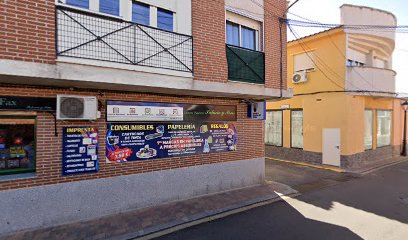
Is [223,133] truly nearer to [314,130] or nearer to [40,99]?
[40,99]

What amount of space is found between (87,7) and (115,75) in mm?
1670

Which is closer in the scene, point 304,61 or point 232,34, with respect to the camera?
point 232,34

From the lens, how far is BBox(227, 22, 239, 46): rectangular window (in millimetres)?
7368

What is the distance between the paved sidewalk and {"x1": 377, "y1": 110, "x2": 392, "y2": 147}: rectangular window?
402 inches

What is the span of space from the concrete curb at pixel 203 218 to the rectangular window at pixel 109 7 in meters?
4.94

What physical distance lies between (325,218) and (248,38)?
19.1 ft

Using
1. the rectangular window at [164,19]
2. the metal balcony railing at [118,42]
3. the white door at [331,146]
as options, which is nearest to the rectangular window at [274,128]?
the white door at [331,146]

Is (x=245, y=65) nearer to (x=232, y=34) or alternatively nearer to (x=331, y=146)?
(x=232, y=34)

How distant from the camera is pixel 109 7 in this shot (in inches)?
210

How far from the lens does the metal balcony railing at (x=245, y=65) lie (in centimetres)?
698

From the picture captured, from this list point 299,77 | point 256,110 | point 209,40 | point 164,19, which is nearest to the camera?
point 164,19

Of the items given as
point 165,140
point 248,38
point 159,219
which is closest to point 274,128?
point 248,38

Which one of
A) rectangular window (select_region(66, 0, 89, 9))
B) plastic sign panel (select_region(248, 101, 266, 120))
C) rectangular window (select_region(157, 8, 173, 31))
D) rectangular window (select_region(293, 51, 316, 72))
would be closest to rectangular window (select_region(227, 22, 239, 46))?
rectangular window (select_region(157, 8, 173, 31))

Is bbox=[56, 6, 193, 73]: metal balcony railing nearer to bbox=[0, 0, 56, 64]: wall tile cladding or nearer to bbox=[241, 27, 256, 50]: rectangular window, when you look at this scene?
bbox=[0, 0, 56, 64]: wall tile cladding
